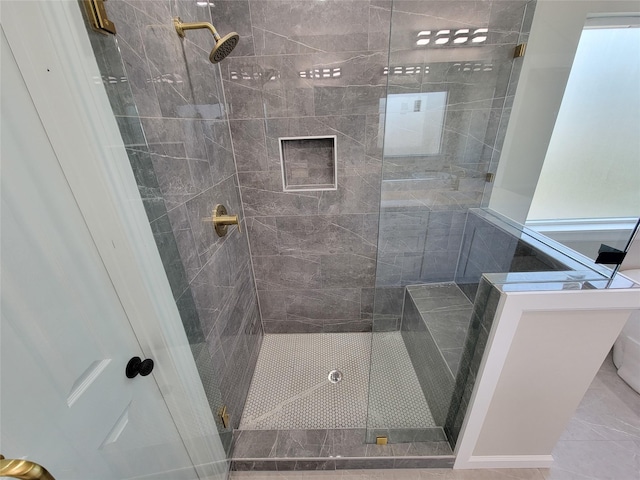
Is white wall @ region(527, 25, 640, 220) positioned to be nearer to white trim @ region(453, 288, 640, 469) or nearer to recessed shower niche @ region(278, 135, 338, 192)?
white trim @ region(453, 288, 640, 469)

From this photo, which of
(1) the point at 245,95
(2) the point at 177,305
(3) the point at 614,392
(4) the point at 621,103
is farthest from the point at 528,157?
(2) the point at 177,305

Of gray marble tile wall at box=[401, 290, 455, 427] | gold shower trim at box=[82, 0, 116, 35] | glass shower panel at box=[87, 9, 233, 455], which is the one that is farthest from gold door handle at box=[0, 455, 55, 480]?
gray marble tile wall at box=[401, 290, 455, 427]

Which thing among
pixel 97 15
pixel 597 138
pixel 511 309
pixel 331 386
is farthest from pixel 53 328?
pixel 597 138

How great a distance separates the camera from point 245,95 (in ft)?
5.02

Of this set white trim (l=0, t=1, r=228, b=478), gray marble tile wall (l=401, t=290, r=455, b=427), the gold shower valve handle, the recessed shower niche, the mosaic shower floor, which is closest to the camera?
white trim (l=0, t=1, r=228, b=478)

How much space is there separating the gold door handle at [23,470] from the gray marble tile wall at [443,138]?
5.73 feet

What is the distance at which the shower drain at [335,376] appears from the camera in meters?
1.78

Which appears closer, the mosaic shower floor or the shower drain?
the mosaic shower floor

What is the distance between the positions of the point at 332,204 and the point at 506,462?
170 cm

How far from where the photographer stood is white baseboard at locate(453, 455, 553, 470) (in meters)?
1.27

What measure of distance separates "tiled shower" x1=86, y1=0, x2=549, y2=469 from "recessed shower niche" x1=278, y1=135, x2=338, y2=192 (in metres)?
0.01

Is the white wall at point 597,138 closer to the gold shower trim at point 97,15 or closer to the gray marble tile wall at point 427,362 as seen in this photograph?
the gray marble tile wall at point 427,362

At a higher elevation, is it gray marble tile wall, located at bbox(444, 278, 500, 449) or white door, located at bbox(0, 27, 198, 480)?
white door, located at bbox(0, 27, 198, 480)

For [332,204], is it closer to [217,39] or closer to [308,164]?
[308,164]
